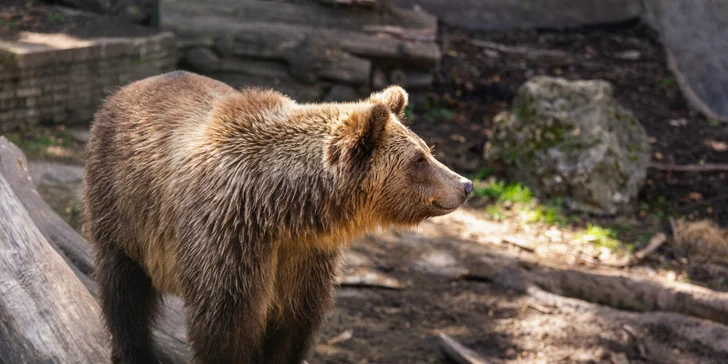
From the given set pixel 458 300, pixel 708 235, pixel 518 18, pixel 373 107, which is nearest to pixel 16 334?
Answer: pixel 373 107

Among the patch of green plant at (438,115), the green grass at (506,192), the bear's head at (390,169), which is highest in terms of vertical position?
the bear's head at (390,169)

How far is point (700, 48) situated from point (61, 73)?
28.1 feet

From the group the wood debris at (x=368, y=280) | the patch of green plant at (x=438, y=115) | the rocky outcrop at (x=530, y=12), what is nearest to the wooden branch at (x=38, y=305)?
the wood debris at (x=368, y=280)

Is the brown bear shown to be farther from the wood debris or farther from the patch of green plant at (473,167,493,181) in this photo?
the patch of green plant at (473,167,493,181)

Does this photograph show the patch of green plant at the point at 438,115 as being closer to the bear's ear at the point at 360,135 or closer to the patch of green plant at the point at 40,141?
the patch of green plant at the point at 40,141

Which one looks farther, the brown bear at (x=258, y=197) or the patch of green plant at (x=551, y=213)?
the patch of green plant at (x=551, y=213)

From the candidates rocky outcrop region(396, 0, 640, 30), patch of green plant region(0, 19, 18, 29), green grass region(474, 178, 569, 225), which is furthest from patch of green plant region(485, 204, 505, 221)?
rocky outcrop region(396, 0, 640, 30)

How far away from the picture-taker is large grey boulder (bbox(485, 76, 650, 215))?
8305mm

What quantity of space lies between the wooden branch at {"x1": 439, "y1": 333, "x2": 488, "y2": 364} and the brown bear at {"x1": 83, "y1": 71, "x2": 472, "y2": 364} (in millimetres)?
1626

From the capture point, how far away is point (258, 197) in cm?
336

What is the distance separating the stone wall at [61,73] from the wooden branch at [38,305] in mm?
4663

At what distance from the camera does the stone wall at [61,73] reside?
835cm

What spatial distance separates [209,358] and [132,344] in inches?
27.0

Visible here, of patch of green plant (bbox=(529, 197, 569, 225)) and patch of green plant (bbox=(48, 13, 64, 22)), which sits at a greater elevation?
patch of green plant (bbox=(48, 13, 64, 22))
